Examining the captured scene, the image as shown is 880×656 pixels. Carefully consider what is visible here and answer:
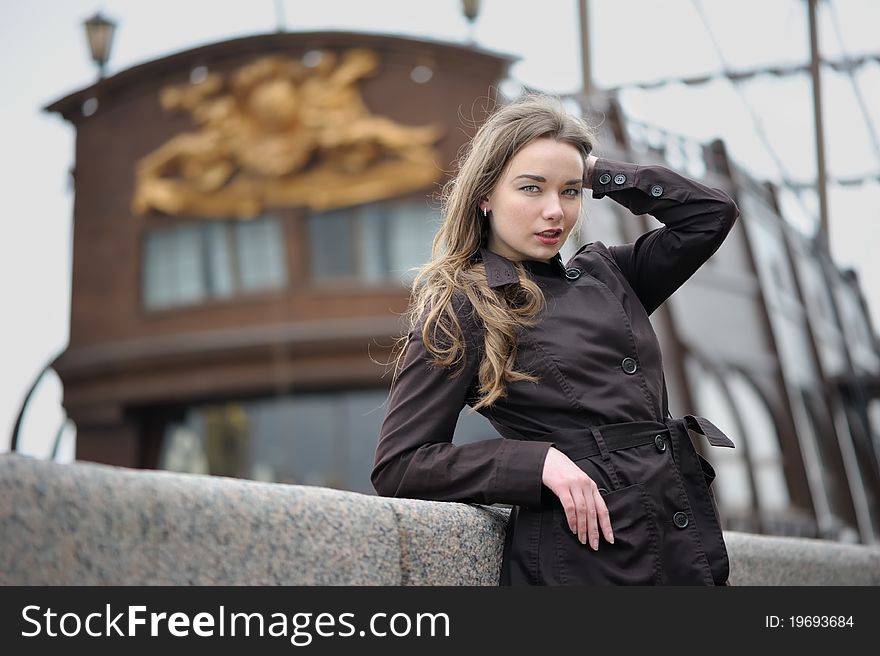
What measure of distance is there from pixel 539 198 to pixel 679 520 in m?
0.61

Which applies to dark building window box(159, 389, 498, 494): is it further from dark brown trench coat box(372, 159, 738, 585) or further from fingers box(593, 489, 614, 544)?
fingers box(593, 489, 614, 544)

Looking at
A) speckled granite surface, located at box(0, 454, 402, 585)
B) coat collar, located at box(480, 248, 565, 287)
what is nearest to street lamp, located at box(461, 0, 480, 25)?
coat collar, located at box(480, 248, 565, 287)

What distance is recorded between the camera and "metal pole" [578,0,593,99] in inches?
426

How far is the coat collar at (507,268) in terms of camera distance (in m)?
2.23

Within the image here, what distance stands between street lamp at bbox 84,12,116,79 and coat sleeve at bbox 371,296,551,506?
13657 mm

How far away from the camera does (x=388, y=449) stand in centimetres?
217

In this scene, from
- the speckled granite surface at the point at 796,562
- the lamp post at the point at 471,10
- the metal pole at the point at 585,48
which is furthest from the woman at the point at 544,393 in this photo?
the lamp post at the point at 471,10

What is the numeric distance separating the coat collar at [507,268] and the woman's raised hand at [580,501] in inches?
14.1

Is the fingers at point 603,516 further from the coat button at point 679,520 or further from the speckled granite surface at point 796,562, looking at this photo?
the speckled granite surface at point 796,562

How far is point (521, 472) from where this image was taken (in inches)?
81.5

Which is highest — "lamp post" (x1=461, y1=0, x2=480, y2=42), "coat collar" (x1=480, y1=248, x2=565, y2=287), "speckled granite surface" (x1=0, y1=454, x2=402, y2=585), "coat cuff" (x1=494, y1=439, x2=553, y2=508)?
"lamp post" (x1=461, y1=0, x2=480, y2=42)

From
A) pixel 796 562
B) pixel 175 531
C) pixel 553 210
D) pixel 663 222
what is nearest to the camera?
pixel 175 531

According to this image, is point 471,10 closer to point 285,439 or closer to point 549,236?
point 285,439

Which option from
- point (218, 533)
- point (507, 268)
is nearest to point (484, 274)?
point (507, 268)
